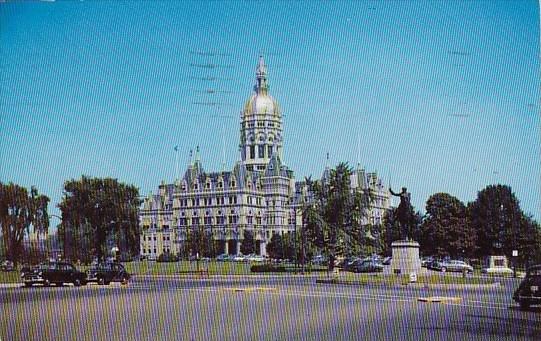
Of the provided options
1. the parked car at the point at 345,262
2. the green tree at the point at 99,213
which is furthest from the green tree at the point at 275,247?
the green tree at the point at 99,213

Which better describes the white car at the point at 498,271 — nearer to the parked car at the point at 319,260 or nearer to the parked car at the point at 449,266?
the parked car at the point at 449,266

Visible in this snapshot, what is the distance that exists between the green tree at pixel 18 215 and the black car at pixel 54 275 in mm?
734

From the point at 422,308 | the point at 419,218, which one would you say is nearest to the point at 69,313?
the point at 422,308

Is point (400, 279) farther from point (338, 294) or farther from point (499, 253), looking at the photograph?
point (338, 294)

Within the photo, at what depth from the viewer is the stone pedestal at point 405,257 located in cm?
1409

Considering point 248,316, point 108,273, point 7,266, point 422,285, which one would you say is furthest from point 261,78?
point 422,285

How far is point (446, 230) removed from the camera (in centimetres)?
1436

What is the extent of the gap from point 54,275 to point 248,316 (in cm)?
333

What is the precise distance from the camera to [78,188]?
264 inches

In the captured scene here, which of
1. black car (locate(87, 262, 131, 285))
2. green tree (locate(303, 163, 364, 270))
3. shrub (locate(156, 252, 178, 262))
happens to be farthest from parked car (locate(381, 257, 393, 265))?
black car (locate(87, 262, 131, 285))

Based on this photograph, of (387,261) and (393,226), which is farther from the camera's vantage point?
(387,261)

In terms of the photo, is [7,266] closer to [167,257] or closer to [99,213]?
[99,213]

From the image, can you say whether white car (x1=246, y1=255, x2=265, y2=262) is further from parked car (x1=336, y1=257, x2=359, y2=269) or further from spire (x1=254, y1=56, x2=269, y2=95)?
spire (x1=254, y1=56, x2=269, y2=95)

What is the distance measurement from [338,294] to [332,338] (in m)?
3.90
